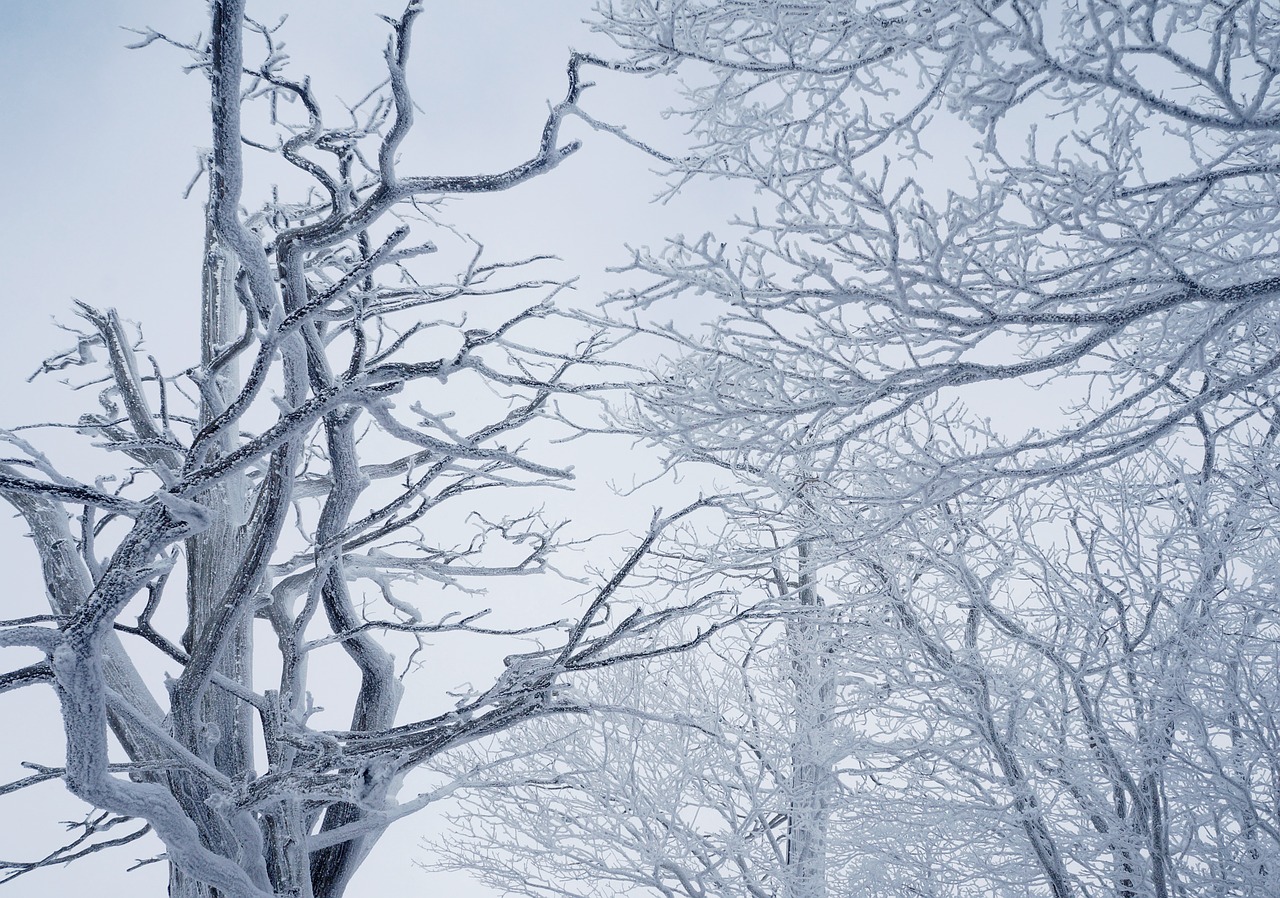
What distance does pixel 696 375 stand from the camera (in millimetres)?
2951

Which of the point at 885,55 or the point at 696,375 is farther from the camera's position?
the point at 696,375

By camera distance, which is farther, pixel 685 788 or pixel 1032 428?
pixel 685 788

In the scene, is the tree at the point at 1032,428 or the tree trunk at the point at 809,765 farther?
the tree trunk at the point at 809,765

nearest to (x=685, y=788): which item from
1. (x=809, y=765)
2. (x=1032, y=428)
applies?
(x=809, y=765)

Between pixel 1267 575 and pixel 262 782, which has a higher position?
pixel 1267 575

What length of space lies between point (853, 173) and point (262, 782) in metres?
2.95

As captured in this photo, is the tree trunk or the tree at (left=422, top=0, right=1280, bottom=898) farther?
the tree trunk

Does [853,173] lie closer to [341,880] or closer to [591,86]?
[591,86]

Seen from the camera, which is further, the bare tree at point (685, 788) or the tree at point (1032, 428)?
the bare tree at point (685, 788)

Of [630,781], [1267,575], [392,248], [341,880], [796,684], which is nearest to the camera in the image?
[392,248]

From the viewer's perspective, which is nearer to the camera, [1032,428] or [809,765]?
[1032,428]

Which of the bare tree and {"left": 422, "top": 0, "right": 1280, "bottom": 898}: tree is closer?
{"left": 422, "top": 0, "right": 1280, "bottom": 898}: tree

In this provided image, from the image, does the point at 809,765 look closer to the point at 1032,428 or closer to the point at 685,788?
the point at 685,788

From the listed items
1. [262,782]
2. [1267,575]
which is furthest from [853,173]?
[1267,575]
